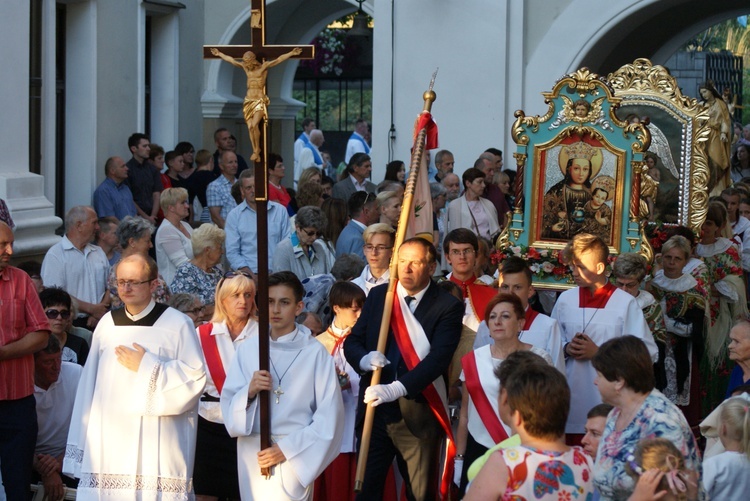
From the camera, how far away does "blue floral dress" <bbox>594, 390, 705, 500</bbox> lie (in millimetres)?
4656

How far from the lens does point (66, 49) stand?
12.9 meters

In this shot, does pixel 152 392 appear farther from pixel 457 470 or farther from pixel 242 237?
pixel 242 237

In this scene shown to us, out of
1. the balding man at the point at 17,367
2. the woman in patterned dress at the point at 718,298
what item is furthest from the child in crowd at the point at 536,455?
the woman in patterned dress at the point at 718,298

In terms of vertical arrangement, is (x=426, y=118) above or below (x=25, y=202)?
above

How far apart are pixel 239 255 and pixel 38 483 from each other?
13.4 feet

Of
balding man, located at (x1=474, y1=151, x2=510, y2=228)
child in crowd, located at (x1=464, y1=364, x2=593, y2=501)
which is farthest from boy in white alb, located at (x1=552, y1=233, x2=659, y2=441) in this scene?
balding man, located at (x1=474, y1=151, x2=510, y2=228)

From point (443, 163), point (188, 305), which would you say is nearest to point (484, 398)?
point (188, 305)

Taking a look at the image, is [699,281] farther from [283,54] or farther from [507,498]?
[507,498]

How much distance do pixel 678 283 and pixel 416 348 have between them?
3.79 meters

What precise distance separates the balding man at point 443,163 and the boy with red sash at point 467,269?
6.51 metres

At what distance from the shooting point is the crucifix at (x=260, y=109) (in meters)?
5.94

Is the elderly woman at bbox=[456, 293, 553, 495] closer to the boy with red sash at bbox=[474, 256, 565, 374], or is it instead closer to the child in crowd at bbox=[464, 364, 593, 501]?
the boy with red sash at bbox=[474, 256, 565, 374]

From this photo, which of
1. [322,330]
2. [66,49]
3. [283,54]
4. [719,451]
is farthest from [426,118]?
[66,49]

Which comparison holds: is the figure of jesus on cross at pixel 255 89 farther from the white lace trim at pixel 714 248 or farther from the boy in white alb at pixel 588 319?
the white lace trim at pixel 714 248
